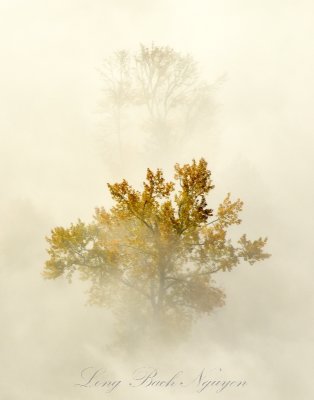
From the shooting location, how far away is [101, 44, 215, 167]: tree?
40.6 m

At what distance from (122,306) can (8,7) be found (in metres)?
176

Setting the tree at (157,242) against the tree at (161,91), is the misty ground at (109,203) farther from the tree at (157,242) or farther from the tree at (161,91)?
the tree at (157,242)

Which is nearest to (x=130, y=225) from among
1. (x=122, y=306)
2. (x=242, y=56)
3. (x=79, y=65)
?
(x=122, y=306)

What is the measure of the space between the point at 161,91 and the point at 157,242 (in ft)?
90.1

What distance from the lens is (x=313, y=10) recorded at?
16762cm

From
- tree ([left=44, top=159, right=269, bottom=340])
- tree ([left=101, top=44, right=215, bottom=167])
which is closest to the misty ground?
tree ([left=101, top=44, right=215, bottom=167])

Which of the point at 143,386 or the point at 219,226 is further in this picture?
the point at 143,386

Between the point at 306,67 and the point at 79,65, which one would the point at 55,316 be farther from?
the point at 306,67

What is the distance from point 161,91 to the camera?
144 ft

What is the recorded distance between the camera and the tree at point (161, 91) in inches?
1598

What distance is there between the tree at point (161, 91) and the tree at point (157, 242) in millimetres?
23257

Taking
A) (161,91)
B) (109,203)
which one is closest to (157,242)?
(109,203)

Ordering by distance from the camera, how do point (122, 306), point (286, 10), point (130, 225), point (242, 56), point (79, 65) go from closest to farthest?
1. point (130, 225)
2. point (122, 306)
3. point (79, 65)
4. point (242, 56)
5. point (286, 10)

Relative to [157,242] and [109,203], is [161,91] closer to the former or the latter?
[109,203]
